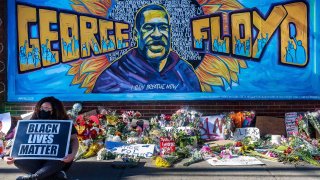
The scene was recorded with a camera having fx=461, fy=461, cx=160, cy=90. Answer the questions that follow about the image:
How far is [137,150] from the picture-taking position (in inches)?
304

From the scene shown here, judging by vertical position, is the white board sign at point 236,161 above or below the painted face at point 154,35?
below

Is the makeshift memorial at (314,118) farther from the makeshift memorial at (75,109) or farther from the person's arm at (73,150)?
the person's arm at (73,150)

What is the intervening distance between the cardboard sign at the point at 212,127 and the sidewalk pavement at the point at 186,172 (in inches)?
69.4

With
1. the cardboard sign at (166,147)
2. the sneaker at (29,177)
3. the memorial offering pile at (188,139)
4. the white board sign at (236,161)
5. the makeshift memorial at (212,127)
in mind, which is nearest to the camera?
the sneaker at (29,177)

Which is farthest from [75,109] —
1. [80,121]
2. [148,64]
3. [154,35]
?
[154,35]

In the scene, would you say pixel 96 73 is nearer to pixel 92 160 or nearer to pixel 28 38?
pixel 28 38

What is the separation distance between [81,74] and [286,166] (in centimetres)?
442

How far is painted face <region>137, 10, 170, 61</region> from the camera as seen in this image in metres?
9.17

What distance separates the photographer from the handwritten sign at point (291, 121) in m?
8.93

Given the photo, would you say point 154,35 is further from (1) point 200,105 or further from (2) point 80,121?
(2) point 80,121

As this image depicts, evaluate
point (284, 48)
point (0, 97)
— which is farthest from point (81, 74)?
point (284, 48)

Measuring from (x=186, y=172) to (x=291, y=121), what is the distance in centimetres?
336

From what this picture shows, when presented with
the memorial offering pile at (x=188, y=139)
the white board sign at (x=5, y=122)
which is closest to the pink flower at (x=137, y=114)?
the memorial offering pile at (x=188, y=139)

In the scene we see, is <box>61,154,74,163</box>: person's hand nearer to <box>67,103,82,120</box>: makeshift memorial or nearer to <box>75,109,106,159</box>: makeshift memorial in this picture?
<box>75,109,106,159</box>: makeshift memorial
